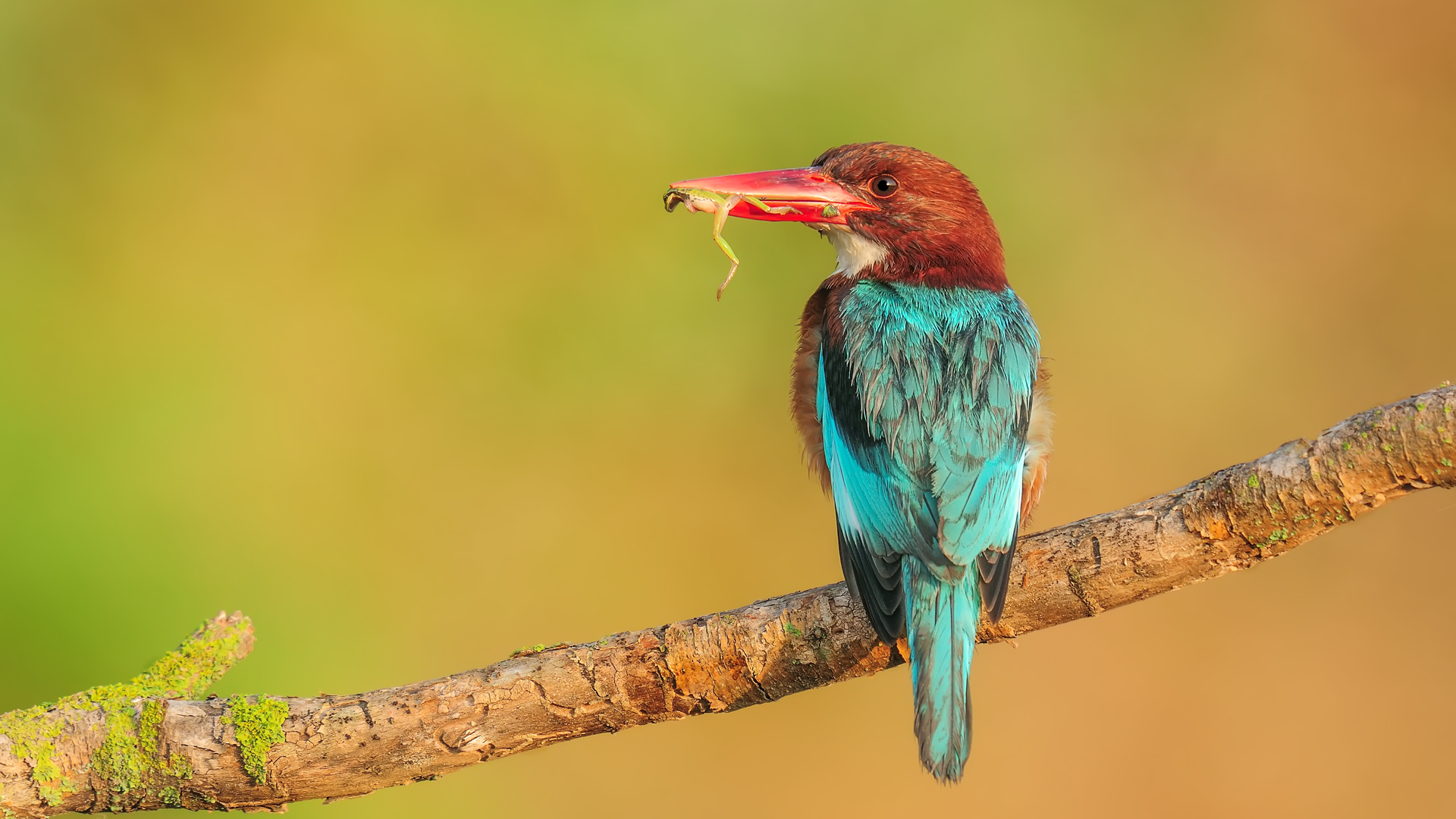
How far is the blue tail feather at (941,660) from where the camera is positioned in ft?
7.20

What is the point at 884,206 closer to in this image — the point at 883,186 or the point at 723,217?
the point at 883,186

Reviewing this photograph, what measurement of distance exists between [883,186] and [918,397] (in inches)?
31.2

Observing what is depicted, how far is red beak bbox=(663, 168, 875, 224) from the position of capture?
313 cm

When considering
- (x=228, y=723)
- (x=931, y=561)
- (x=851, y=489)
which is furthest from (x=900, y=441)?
(x=228, y=723)

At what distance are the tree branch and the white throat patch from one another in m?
1.05

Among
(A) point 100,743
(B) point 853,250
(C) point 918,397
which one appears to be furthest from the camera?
(B) point 853,250

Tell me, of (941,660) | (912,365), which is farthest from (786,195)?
(941,660)

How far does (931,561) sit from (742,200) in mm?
1250

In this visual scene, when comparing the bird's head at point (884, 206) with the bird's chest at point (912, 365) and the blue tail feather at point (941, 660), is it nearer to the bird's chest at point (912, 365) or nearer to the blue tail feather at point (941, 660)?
the bird's chest at point (912, 365)

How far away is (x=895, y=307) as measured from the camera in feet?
9.46

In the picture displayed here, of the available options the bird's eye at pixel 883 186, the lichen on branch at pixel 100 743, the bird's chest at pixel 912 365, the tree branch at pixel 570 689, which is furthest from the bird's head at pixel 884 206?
the lichen on branch at pixel 100 743

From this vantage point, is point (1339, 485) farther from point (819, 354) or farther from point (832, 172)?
point (832, 172)

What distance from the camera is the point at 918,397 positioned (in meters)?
2.62

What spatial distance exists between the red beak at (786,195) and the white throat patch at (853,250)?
54 mm
